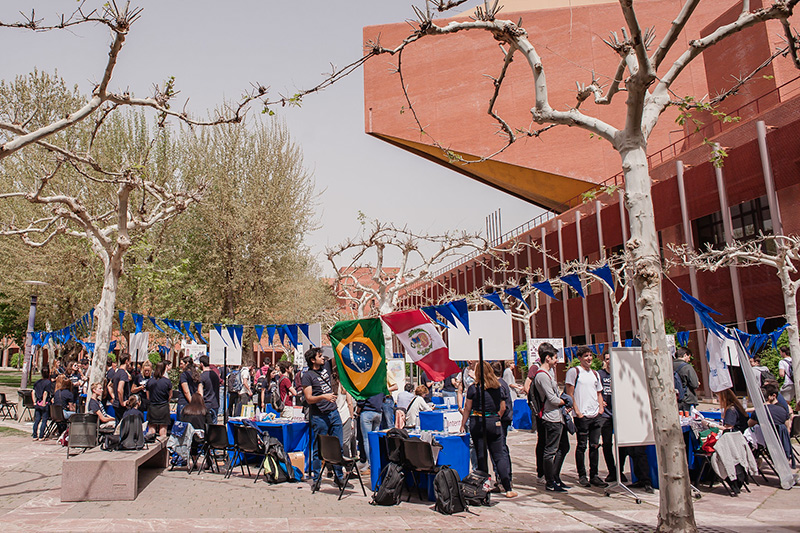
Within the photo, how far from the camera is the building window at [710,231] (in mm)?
26297

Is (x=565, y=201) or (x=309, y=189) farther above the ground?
(x=565, y=201)

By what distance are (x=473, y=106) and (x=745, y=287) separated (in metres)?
24.4

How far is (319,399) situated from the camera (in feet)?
28.6

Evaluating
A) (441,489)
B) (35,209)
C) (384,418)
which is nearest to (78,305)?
(35,209)

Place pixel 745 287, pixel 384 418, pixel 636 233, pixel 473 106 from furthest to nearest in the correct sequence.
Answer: pixel 473 106 < pixel 745 287 < pixel 384 418 < pixel 636 233

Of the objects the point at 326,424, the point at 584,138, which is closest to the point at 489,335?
the point at 326,424

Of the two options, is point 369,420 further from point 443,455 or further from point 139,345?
point 139,345

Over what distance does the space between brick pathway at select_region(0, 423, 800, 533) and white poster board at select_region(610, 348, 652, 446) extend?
0.82 metres

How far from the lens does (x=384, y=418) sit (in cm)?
1101

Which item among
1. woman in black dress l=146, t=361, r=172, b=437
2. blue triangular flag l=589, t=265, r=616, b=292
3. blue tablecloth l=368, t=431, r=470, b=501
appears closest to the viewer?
blue tablecloth l=368, t=431, r=470, b=501

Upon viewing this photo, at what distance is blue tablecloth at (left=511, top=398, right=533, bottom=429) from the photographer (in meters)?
16.5

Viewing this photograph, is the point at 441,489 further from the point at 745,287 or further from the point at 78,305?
the point at 78,305

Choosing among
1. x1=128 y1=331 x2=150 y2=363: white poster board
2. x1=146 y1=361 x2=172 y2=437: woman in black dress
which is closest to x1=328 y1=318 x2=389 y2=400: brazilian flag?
x1=146 y1=361 x2=172 y2=437: woman in black dress

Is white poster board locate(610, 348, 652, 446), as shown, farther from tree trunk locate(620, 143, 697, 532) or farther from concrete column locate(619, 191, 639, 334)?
concrete column locate(619, 191, 639, 334)
